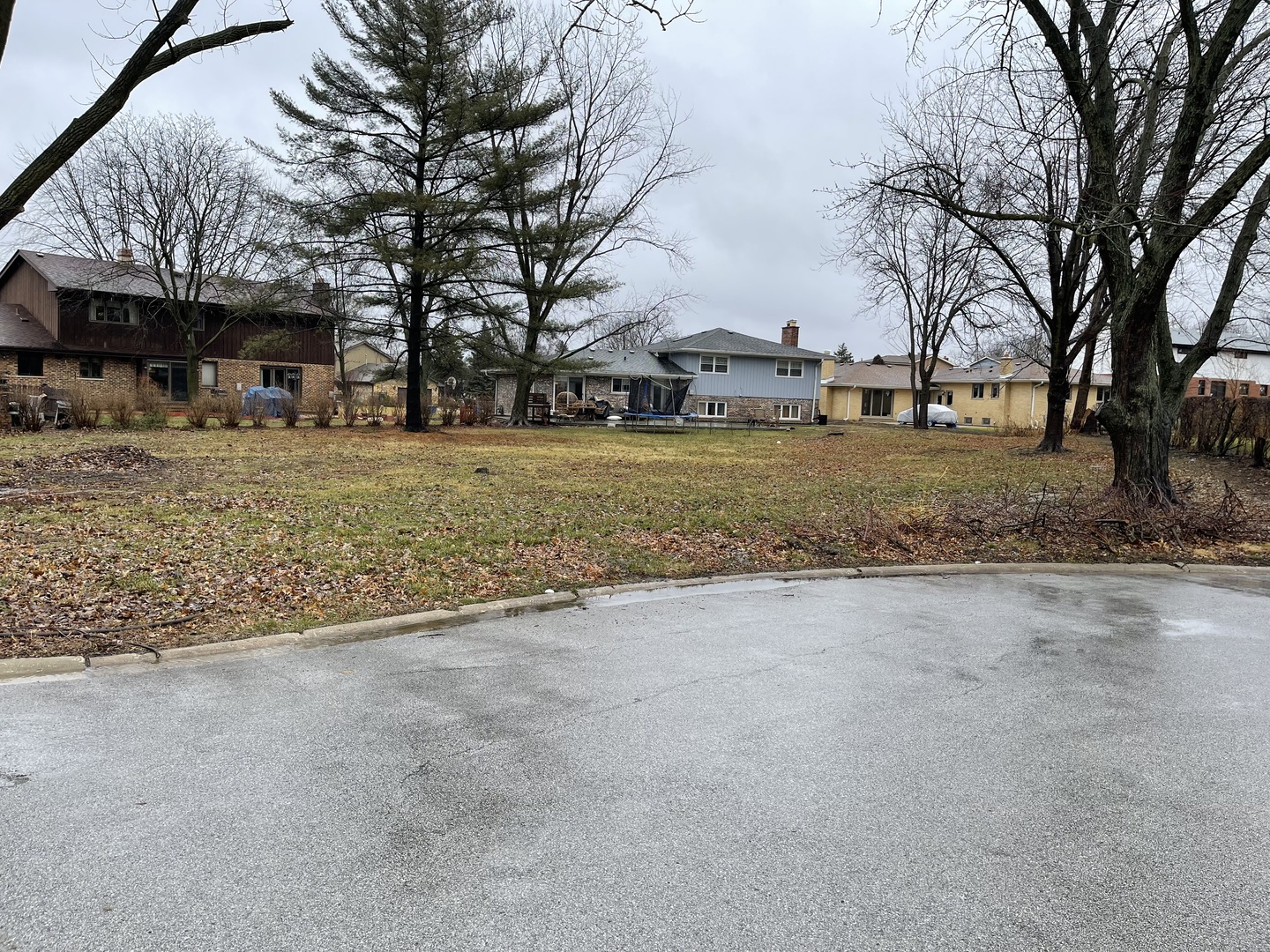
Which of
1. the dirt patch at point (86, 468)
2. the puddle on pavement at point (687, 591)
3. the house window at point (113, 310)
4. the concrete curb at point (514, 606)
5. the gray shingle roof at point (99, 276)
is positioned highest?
the gray shingle roof at point (99, 276)

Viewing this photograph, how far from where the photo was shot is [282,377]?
4141 cm

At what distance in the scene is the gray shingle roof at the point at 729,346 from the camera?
46875 millimetres

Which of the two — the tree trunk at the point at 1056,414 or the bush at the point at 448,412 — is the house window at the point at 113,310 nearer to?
the bush at the point at 448,412

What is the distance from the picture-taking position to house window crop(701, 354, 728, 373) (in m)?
47.3

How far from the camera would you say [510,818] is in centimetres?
319

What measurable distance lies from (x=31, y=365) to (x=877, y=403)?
51.2 m

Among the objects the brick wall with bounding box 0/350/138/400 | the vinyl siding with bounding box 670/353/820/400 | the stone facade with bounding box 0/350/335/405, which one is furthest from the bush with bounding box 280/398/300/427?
the vinyl siding with bounding box 670/353/820/400

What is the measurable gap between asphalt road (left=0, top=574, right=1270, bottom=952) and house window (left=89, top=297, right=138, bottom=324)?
3687 centimetres

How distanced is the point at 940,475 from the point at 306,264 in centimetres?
1816

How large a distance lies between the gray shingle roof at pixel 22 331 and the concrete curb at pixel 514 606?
35.5 m

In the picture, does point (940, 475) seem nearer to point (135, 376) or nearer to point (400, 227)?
point (400, 227)

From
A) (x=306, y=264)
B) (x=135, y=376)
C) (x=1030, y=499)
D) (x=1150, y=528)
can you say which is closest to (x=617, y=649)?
(x=1150, y=528)

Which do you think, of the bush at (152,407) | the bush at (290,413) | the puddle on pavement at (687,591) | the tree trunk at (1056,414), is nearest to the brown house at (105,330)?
the bush at (290,413)

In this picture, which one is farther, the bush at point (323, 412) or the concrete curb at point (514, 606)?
the bush at point (323, 412)
